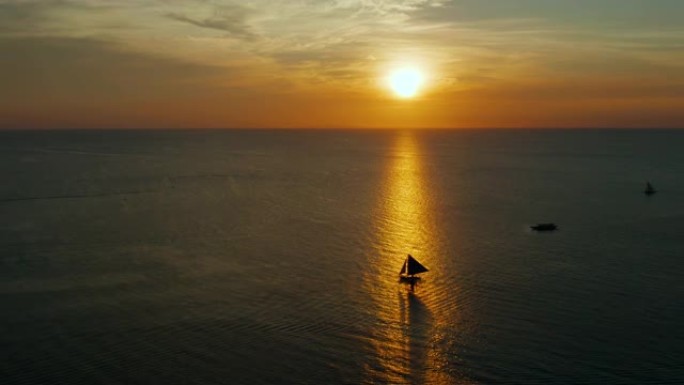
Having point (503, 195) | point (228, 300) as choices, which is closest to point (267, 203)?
point (503, 195)

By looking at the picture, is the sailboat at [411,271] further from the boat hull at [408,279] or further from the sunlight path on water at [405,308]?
the sunlight path on water at [405,308]

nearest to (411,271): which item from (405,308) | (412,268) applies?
(412,268)

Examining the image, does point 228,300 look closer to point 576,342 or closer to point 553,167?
point 576,342

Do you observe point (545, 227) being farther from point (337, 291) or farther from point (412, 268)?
point (337, 291)

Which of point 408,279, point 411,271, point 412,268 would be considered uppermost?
point 412,268

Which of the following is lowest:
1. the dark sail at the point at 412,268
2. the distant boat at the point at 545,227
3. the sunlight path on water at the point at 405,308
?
the sunlight path on water at the point at 405,308

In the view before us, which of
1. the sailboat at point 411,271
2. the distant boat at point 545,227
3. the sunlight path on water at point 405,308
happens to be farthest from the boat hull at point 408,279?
the distant boat at point 545,227

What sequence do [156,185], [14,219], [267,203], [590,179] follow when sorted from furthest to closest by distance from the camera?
1. [590,179]
2. [156,185]
3. [267,203]
4. [14,219]
